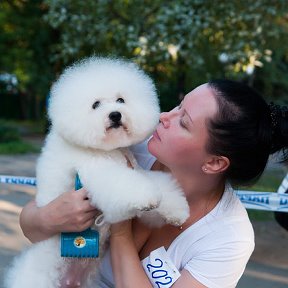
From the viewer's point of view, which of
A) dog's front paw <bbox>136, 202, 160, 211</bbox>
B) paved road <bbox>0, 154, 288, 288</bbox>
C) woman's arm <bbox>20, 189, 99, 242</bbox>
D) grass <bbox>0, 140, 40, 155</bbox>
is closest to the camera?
dog's front paw <bbox>136, 202, 160, 211</bbox>

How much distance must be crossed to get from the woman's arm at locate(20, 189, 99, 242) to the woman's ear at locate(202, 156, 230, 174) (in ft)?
1.32

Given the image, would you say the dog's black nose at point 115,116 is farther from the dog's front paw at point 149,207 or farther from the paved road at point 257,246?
the paved road at point 257,246

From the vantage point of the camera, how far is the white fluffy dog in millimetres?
1615

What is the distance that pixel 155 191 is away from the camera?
1.53 metres

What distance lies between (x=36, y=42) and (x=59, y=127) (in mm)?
Result: 15608

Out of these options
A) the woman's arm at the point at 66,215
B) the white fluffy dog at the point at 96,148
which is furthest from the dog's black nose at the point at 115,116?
the woman's arm at the point at 66,215

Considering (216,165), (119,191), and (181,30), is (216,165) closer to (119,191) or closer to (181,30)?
(119,191)

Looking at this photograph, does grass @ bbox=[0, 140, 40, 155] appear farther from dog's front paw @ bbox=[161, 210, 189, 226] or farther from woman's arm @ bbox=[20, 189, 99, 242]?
dog's front paw @ bbox=[161, 210, 189, 226]

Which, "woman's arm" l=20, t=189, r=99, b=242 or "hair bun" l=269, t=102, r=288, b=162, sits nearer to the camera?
"woman's arm" l=20, t=189, r=99, b=242

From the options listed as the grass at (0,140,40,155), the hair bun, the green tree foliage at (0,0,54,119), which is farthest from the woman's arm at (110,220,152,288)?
the green tree foliage at (0,0,54,119)

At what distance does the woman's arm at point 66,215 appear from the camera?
1.61 meters

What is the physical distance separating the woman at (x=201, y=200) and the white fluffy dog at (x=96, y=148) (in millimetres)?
68

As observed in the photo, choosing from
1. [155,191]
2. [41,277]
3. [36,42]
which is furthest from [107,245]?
[36,42]

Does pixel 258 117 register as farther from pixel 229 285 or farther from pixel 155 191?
pixel 229 285
